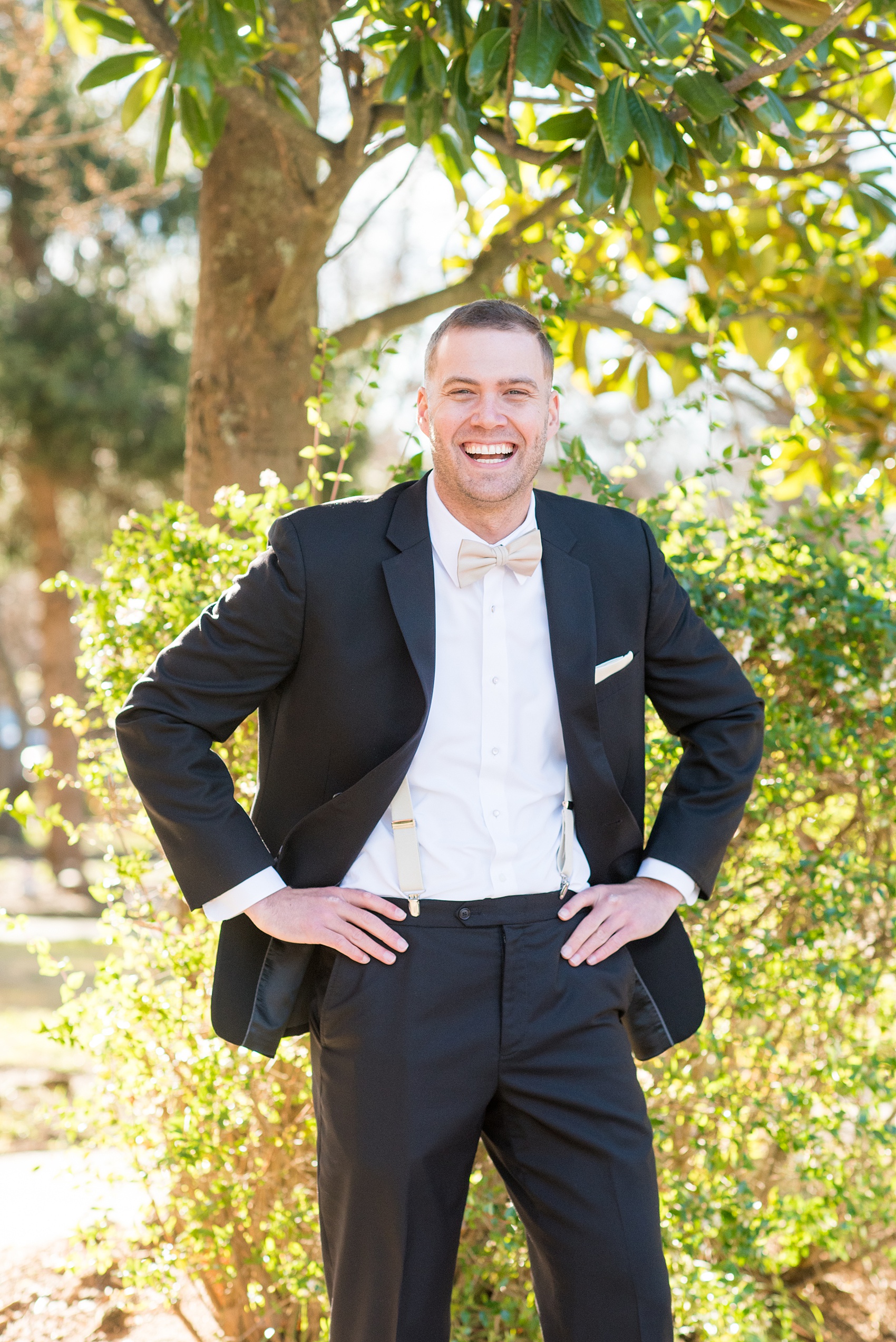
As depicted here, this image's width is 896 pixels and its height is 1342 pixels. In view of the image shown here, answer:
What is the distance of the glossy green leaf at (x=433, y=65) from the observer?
254cm

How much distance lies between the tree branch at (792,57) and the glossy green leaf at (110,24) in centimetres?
156

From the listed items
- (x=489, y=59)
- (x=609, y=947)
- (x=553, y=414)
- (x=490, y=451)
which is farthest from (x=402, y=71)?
(x=609, y=947)

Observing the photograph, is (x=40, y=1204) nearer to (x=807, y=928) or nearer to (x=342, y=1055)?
(x=342, y=1055)

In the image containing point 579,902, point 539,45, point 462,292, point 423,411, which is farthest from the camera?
point 462,292

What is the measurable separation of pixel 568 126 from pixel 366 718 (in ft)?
5.31

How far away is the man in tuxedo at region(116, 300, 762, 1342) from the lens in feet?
6.38

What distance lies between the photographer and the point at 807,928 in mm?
2826

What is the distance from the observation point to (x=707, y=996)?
289 cm

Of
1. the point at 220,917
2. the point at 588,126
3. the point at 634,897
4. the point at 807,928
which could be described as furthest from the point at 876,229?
the point at 220,917

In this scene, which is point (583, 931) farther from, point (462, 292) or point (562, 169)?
point (462, 292)

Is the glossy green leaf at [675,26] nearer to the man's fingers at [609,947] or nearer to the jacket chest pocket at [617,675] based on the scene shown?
the jacket chest pocket at [617,675]

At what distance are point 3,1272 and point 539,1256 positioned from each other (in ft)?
6.47

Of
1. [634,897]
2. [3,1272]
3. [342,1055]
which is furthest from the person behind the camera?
[3,1272]

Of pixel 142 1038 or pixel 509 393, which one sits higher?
pixel 509 393
